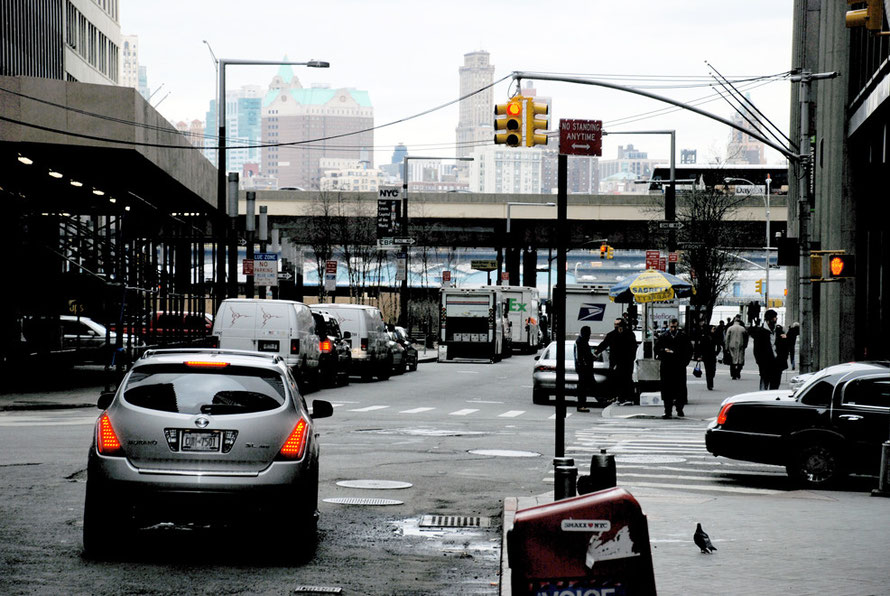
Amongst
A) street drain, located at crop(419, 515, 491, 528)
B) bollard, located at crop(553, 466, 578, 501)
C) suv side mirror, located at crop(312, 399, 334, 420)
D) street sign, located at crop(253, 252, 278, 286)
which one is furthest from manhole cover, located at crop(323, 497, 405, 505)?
street sign, located at crop(253, 252, 278, 286)

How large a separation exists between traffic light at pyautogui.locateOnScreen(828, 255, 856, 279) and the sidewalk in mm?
7958

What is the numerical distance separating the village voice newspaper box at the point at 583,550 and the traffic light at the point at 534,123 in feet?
43.0

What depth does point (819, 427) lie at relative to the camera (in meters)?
14.7

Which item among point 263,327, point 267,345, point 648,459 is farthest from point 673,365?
point 263,327

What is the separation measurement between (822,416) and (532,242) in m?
69.9

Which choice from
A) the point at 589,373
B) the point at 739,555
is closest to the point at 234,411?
the point at 739,555

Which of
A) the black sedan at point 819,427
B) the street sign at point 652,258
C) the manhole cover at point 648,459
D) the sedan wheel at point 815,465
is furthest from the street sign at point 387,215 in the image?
the sedan wheel at point 815,465

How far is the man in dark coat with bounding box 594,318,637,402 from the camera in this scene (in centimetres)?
2772

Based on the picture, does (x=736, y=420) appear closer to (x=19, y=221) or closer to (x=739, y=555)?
(x=739, y=555)

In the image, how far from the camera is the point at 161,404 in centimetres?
976

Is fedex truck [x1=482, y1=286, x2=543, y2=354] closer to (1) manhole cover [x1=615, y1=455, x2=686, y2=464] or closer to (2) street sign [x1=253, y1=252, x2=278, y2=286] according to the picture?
(2) street sign [x1=253, y1=252, x2=278, y2=286]

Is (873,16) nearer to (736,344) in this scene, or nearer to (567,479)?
(567,479)

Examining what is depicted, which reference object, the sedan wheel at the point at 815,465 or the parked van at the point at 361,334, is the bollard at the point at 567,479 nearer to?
the sedan wheel at the point at 815,465

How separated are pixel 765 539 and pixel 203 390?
4.70 metres
